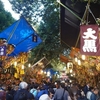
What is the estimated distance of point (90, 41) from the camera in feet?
31.1

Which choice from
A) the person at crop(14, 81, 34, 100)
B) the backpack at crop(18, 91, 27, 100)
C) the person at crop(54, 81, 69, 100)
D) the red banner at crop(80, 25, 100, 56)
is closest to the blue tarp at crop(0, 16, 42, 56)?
the red banner at crop(80, 25, 100, 56)

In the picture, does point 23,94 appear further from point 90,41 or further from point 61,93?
point 90,41

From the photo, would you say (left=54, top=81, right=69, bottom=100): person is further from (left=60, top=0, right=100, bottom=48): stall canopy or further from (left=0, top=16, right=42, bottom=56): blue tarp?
(left=0, top=16, right=42, bottom=56): blue tarp

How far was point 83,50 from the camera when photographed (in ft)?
31.3

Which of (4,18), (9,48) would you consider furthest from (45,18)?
(9,48)

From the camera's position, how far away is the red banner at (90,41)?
942cm

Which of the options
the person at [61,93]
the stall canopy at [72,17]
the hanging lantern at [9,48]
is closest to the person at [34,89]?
the person at [61,93]

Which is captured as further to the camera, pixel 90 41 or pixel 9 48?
pixel 9 48

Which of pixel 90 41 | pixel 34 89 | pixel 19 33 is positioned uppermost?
pixel 19 33

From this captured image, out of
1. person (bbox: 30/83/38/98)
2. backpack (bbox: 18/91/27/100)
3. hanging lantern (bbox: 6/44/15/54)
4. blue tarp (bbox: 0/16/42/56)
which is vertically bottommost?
backpack (bbox: 18/91/27/100)

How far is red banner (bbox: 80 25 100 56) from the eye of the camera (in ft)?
30.9

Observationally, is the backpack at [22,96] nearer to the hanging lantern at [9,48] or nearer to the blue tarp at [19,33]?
the blue tarp at [19,33]

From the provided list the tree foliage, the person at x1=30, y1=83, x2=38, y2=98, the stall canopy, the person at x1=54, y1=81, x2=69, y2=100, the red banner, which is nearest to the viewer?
the red banner

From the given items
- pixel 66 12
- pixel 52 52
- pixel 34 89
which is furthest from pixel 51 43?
pixel 34 89
